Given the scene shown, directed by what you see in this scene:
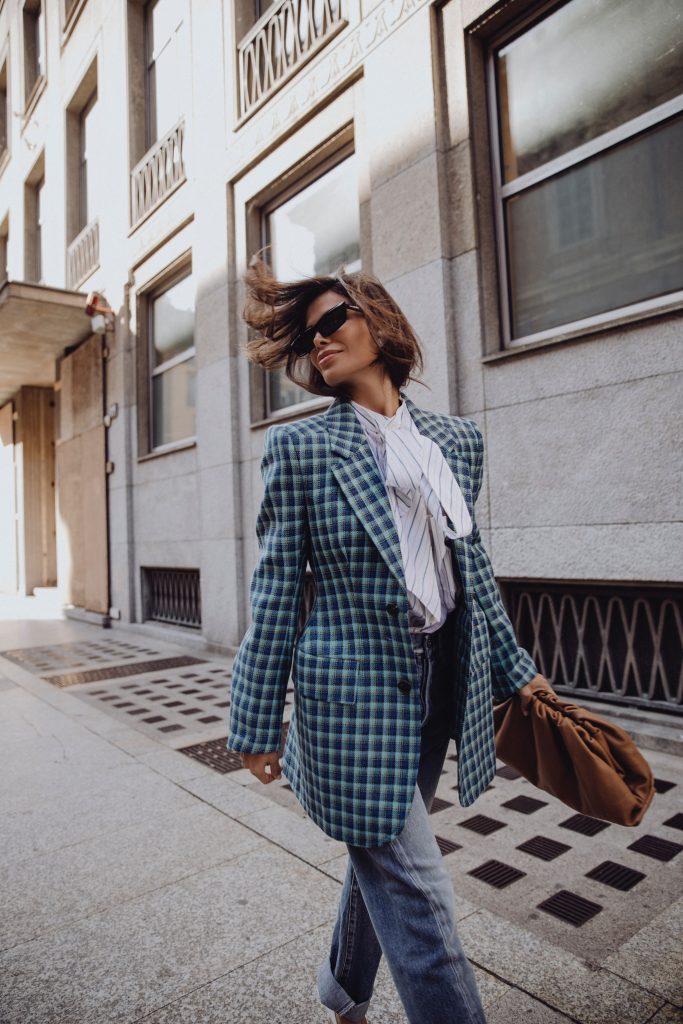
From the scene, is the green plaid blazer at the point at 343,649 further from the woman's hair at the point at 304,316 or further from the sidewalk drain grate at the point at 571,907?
the sidewalk drain grate at the point at 571,907

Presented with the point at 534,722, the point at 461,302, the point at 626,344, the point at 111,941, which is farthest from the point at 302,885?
the point at 461,302

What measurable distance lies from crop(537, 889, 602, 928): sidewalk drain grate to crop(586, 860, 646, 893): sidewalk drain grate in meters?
0.17

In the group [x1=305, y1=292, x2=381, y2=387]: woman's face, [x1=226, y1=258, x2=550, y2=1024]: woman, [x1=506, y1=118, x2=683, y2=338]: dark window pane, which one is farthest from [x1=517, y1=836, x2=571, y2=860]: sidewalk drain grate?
[x1=506, y1=118, x2=683, y2=338]: dark window pane

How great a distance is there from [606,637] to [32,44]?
17.8 metres

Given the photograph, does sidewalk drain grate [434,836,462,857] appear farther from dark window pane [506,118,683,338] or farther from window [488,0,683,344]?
dark window pane [506,118,683,338]

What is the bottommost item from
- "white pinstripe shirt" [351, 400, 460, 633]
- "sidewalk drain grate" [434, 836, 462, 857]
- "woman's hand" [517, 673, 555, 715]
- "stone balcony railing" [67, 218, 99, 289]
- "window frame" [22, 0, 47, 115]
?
"sidewalk drain grate" [434, 836, 462, 857]

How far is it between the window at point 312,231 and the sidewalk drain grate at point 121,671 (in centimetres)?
293

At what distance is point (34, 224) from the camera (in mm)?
15797

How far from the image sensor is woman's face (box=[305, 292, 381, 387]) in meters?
1.79

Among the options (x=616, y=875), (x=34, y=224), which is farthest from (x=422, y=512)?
(x=34, y=224)

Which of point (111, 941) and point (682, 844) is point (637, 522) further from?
point (111, 941)

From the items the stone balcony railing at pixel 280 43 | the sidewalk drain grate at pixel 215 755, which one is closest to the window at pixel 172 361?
the stone balcony railing at pixel 280 43

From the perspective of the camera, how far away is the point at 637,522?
4.27 metres

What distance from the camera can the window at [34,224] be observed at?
605 inches
